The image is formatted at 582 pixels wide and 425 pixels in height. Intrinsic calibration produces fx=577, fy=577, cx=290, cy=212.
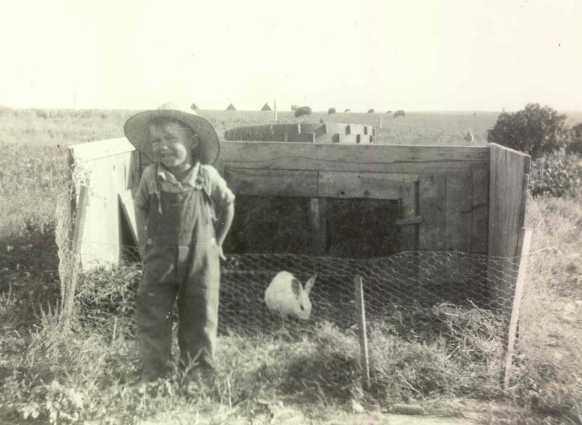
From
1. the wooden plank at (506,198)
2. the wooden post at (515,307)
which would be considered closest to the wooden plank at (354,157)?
the wooden plank at (506,198)

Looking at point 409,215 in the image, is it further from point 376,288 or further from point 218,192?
point 218,192

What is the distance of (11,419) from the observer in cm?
400

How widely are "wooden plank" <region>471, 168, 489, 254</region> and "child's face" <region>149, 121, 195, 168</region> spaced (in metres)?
3.32

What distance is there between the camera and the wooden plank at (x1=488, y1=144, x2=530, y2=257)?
479cm

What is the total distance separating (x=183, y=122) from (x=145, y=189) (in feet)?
1.86

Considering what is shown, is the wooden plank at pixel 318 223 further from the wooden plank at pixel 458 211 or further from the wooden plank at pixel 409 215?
the wooden plank at pixel 458 211

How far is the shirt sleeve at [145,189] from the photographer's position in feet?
13.8

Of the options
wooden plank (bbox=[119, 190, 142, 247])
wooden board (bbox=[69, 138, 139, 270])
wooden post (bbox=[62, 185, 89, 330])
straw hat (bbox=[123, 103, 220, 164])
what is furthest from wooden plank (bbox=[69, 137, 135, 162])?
straw hat (bbox=[123, 103, 220, 164])

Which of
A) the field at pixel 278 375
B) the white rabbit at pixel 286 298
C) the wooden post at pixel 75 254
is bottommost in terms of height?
the field at pixel 278 375

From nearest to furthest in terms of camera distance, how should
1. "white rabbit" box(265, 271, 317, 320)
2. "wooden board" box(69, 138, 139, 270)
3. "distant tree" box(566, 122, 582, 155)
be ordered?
"wooden board" box(69, 138, 139, 270), "white rabbit" box(265, 271, 317, 320), "distant tree" box(566, 122, 582, 155)

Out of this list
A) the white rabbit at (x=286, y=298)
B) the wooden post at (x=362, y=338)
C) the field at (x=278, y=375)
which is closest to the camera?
the field at (x=278, y=375)

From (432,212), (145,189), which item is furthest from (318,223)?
(145,189)

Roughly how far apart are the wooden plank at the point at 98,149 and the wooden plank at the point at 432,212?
3212 mm

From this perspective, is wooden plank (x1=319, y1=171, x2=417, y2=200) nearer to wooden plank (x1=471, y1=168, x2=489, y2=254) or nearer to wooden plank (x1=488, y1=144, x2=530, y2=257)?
wooden plank (x1=471, y1=168, x2=489, y2=254)
